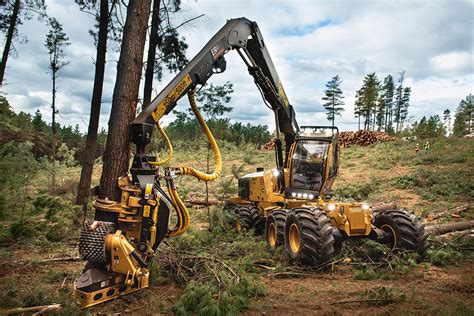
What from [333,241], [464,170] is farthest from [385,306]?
[464,170]

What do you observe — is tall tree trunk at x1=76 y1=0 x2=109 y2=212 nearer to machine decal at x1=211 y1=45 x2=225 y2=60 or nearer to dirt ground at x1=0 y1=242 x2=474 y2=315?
dirt ground at x1=0 y1=242 x2=474 y2=315

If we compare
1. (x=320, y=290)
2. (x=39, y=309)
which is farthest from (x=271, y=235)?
(x=39, y=309)

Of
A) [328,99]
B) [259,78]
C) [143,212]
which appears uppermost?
[328,99]

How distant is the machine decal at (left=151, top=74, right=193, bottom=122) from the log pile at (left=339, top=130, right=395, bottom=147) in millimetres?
26524

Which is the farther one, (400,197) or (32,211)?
(400,197)

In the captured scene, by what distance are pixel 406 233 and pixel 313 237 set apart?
77.4 inches

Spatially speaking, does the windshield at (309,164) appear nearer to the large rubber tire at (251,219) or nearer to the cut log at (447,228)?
the large rubber tire at (251,219)

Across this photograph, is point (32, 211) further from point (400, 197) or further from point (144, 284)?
point (400, 197)

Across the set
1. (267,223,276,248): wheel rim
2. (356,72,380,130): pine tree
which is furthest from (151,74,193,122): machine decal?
(356,72,380,130): pine tree

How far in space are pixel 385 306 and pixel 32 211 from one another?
7.62 meters

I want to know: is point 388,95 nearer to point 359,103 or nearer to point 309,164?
point 359,103

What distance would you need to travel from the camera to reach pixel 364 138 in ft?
101

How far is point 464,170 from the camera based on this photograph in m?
16.6

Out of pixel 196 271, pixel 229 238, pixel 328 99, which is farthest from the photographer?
pixel 328 99
